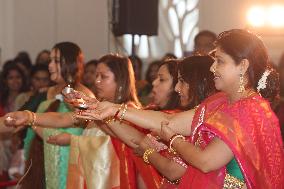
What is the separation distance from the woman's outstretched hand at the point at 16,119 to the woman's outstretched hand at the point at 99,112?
0.64m

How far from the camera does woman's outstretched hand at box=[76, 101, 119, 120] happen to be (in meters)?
3.46

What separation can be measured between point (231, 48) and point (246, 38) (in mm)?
77

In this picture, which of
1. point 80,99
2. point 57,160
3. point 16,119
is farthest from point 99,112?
point 57,160

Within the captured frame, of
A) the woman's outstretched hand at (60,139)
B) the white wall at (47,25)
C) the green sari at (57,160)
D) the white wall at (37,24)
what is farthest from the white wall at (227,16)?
the woman's outstretched hand at (60,139)

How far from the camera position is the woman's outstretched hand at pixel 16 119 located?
3.97 metres

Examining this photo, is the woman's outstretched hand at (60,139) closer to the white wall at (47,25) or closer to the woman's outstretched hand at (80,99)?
the woman's outstretched hand at (80,99)

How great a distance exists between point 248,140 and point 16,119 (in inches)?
62.9

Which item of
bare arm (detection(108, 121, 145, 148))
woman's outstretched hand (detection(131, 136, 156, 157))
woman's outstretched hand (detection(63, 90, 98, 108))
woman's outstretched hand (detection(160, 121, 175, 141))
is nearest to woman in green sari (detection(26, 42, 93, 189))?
bare arm (detection(108, 121, 145, 148))

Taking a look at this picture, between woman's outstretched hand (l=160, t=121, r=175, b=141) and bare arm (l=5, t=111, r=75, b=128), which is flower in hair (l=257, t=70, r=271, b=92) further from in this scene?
bare arm (l=5, t=111, r=75, b=128)

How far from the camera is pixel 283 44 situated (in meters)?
8.40

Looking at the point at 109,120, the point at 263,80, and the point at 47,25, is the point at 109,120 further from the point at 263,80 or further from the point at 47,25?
the point at 47,25

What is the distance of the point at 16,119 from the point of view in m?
4.02

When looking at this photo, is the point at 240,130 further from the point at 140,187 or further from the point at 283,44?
the point at 283,44

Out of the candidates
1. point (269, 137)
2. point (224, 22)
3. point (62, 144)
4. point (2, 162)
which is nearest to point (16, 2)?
point (224, 22)
